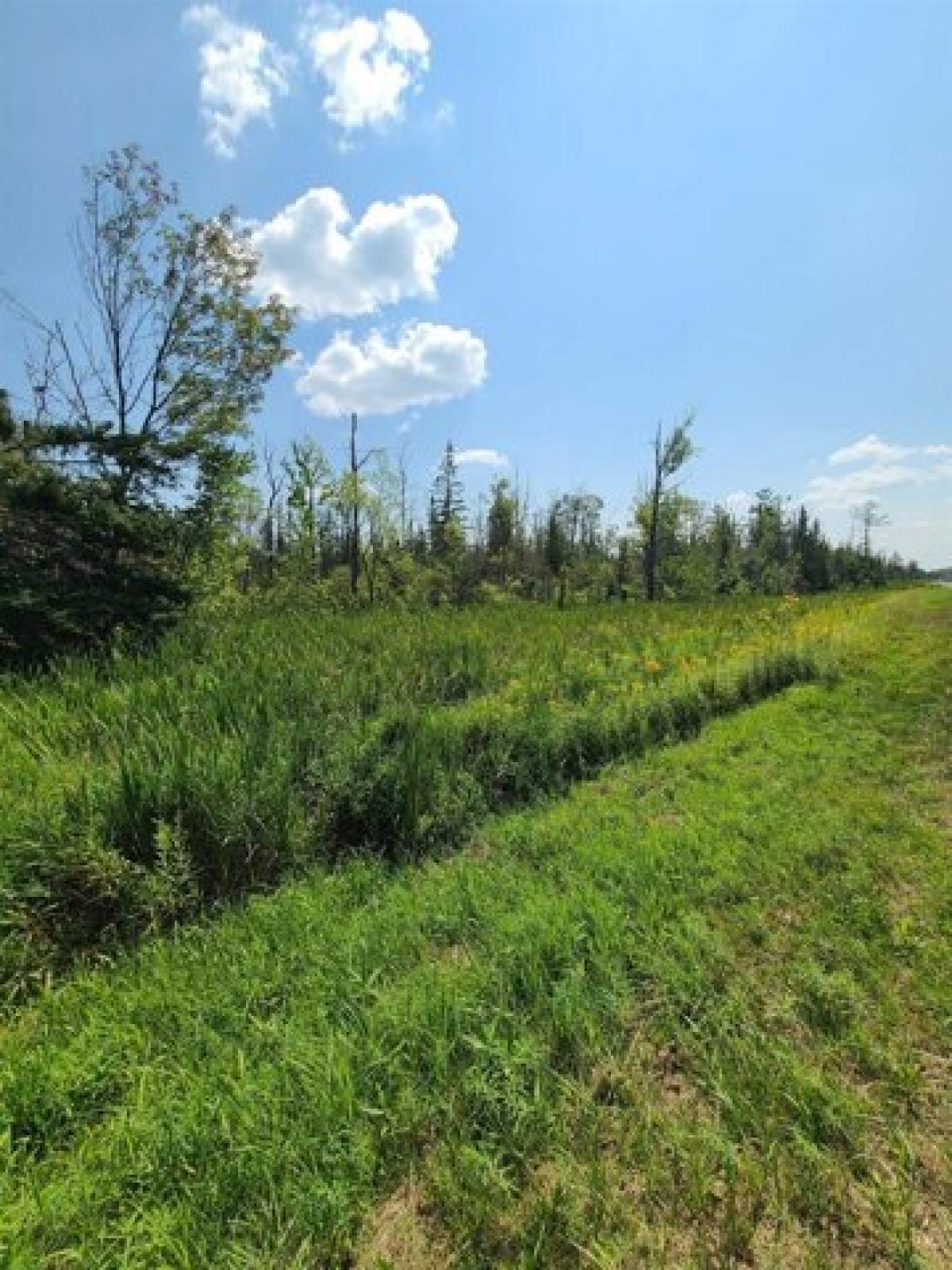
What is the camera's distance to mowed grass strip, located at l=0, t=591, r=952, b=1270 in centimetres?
221

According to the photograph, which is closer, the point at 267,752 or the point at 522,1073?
the point at 522,1073

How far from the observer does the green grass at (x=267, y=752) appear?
13.8 feet

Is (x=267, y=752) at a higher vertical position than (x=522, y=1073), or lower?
higher

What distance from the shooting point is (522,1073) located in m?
2.81

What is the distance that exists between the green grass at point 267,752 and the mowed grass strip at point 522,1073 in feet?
1.71

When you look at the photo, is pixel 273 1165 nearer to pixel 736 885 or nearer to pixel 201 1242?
pixel 201 1242

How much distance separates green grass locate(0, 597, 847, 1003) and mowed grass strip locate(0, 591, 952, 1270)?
1.71 ft

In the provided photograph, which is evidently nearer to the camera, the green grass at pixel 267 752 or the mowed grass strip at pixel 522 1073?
the mowed grass strip at pixel 522 1073

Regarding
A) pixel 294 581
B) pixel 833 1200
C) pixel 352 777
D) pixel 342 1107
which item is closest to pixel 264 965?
pixel 342 1107

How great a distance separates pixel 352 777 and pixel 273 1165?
3495mm

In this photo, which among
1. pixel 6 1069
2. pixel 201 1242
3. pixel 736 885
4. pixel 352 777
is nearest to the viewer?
pixel 201 1242

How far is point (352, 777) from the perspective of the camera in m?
5.81

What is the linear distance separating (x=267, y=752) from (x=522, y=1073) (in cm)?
332

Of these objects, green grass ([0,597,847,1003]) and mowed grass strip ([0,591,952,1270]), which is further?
green grass ([0,597,847,1003])
